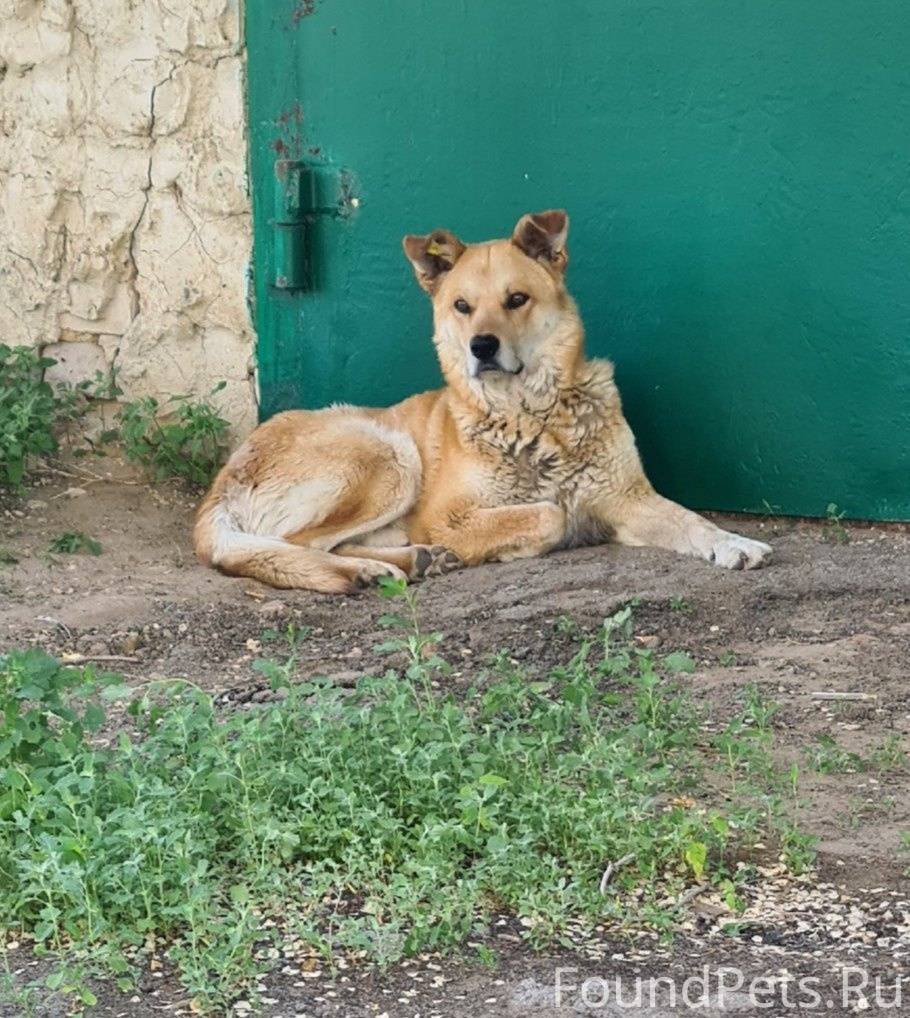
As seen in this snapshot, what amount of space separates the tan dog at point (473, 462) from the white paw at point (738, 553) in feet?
0.51

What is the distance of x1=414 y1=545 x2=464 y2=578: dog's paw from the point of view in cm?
677

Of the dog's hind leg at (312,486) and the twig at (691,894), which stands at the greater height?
the dog's hind leg at (312,486)

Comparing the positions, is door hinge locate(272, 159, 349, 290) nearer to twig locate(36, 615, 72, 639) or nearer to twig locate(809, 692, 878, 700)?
twig locate(36, 615, 72, 639)

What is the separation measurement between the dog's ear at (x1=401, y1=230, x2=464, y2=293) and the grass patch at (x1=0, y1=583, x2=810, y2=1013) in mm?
2877

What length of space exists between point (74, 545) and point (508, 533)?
5.73 feet

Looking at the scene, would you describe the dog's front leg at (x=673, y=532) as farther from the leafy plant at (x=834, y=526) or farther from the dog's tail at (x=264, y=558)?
the dog's tail at (x=264, y=558)

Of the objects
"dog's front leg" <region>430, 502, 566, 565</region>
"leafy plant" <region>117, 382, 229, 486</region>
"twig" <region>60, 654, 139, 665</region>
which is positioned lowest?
"twig" <region>60, 654, 139, 665</region>

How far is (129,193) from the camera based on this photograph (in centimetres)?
780

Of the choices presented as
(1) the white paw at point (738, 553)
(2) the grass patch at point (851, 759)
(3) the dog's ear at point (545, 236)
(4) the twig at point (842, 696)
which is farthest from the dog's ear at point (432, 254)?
(2) the grass patch at point (851, 759)

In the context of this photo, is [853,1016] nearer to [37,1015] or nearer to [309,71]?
[37,1015]

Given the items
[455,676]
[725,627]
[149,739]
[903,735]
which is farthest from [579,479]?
[149,739]

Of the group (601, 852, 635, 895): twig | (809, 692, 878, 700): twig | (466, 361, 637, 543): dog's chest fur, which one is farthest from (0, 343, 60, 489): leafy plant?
(601, 852, 635, 895): twig

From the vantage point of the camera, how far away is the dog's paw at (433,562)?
6773 mm

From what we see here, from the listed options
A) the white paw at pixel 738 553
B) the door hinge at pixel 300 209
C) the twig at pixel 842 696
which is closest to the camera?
the twig at pixel 842 696
